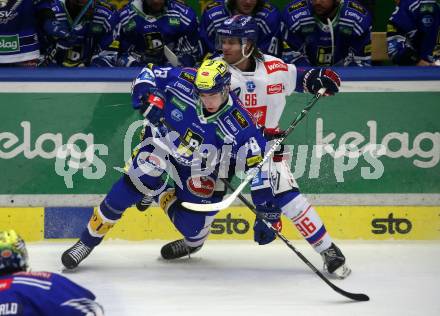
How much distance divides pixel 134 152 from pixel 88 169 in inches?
26.8

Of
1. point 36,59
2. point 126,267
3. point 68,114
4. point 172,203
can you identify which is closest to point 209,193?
point 172,203

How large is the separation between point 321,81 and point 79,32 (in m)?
1.78

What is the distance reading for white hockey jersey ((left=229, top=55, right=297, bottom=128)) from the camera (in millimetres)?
6613

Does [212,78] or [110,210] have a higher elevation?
[212,78]

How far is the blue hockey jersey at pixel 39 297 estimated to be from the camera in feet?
13.5

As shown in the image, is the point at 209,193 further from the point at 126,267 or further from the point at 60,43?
the point at 60,43

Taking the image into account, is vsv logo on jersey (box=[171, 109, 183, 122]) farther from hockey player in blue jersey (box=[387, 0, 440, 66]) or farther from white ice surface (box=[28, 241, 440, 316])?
hockey player in blue jersey (box=[387, 0, 440, 66])

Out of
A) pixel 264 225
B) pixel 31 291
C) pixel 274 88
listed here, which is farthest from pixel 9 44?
pixel 31 291

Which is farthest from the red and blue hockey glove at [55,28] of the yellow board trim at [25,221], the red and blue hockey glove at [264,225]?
the red and blue hockey glove at [264,225]

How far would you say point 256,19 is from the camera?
7.59 m

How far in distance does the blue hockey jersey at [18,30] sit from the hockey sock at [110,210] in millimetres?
1316

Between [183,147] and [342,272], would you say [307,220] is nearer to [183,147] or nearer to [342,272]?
[342,272]

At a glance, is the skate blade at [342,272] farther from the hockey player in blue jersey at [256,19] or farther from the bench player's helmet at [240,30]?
the hockey player in blue jersey at [256,19]

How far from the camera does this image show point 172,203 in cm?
670
